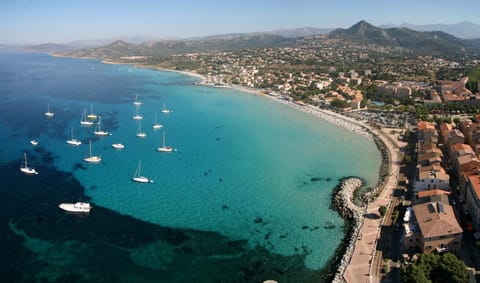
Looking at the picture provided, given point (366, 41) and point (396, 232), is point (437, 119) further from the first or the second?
point (366, 41)

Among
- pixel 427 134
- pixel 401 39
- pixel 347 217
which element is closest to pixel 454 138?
pixel 427 134

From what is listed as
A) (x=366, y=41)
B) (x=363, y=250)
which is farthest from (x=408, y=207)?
(x=366, y=41)

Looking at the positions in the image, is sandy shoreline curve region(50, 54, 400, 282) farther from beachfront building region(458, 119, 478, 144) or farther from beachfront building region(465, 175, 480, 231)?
beachfront building region(458, 119, 478, 144)

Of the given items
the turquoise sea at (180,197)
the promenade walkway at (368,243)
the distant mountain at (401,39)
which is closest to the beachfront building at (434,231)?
the promenade walkway at (368,243)

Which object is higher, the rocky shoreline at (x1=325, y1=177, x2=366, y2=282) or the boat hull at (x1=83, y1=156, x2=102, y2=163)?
the boat hull at (x1=83, y1=156, x2=102, y2=163)

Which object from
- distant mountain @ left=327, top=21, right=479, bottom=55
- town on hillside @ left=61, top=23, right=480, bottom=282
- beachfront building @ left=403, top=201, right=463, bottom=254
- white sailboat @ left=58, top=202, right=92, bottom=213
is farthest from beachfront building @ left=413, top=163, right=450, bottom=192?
distant mountain @ left=327, top=21, right=479, bottom=55

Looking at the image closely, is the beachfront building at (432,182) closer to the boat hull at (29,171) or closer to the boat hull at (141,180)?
the boat hull at (141,180)
